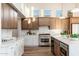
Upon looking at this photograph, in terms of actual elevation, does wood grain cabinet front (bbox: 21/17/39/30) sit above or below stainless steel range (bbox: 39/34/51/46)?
above

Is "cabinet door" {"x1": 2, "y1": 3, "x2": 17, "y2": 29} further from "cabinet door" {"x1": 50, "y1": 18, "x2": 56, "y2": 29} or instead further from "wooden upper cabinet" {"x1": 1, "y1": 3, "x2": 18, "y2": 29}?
"cabinet door" {"x1": 50, "y1": 18, "x2": 56, "y2": 29}

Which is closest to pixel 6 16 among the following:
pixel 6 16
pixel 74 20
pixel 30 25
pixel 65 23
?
pixel 6 16

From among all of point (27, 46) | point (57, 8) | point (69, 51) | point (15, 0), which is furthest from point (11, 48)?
point (57, 8)

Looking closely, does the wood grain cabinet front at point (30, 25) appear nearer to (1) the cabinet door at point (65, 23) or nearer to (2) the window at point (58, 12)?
(2) the window at point (58, 12)

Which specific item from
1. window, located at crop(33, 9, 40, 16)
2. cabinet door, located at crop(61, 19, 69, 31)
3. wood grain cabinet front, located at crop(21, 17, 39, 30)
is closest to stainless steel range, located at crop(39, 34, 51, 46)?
wood grain cabinet front, located at crop(21, 17, 39, 30)

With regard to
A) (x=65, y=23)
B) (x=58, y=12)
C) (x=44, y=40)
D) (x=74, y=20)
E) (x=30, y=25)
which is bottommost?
(x=44, y=40)

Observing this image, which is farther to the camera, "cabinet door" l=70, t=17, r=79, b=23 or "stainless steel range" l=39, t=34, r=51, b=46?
"stainless steel range" l=39, t=34, r=51, b=46

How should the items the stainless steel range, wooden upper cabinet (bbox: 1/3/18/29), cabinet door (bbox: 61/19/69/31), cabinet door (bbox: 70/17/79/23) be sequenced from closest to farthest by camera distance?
1. wooden upper cabinet (bbox: 1/3/18/29)
2. cabinet door (bbox: 70/17/79/23)
3. the stainless steel range
4. cabinet door (bbox: 61/19/69/31)

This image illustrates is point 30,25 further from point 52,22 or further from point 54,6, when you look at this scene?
point 54,6

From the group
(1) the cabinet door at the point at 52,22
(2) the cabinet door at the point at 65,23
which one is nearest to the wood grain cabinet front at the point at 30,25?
(1) the cabinet door at the point at 52,22

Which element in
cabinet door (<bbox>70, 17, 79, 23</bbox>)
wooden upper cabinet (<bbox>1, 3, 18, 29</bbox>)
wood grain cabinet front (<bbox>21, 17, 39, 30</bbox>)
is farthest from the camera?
wood grain cabinet front (<bbox>21, 17, 39, 30</bbox>)

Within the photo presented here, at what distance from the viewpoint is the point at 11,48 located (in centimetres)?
398

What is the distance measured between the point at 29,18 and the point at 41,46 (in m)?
2.02

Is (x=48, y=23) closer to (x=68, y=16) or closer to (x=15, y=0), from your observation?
(x=68, y=16)
